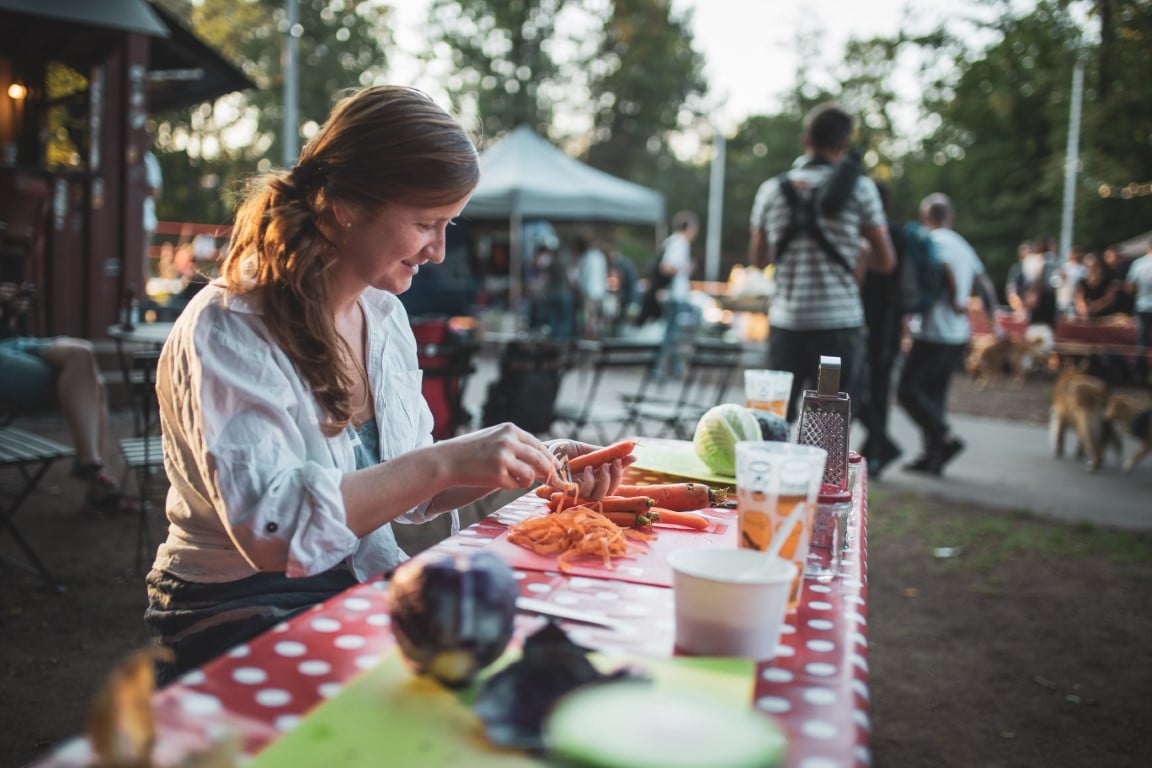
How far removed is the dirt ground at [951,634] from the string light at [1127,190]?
24.9m

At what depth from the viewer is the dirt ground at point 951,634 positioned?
325cm

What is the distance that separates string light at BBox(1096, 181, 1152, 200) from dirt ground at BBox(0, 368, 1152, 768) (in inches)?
981

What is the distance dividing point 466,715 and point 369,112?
1.19 metres

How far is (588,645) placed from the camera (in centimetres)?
126

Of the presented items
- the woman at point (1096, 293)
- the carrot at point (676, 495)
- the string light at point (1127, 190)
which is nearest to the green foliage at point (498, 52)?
the string light at point (1127, 190)

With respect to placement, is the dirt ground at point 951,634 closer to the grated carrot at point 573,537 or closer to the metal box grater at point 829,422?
the metal box grater at point 829,422

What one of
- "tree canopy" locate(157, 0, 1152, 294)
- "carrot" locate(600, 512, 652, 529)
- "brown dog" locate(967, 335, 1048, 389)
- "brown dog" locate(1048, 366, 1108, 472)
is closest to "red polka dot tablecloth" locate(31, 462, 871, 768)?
"carrot" locate(600, 512, 652, 529)

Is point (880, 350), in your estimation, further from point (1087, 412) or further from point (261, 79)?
point (261, 79)

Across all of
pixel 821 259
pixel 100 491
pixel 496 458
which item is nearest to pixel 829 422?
pixel 496 458

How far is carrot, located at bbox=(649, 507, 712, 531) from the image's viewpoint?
6.55 ft

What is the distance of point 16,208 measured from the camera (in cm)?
774

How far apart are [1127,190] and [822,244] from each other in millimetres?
27465

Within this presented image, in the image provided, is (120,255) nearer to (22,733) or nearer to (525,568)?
(22,733)

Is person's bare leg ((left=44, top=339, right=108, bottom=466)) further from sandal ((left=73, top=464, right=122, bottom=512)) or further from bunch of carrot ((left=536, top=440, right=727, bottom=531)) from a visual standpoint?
bunch of carrot ((left=536, top=440, right=727, bottom=531))
